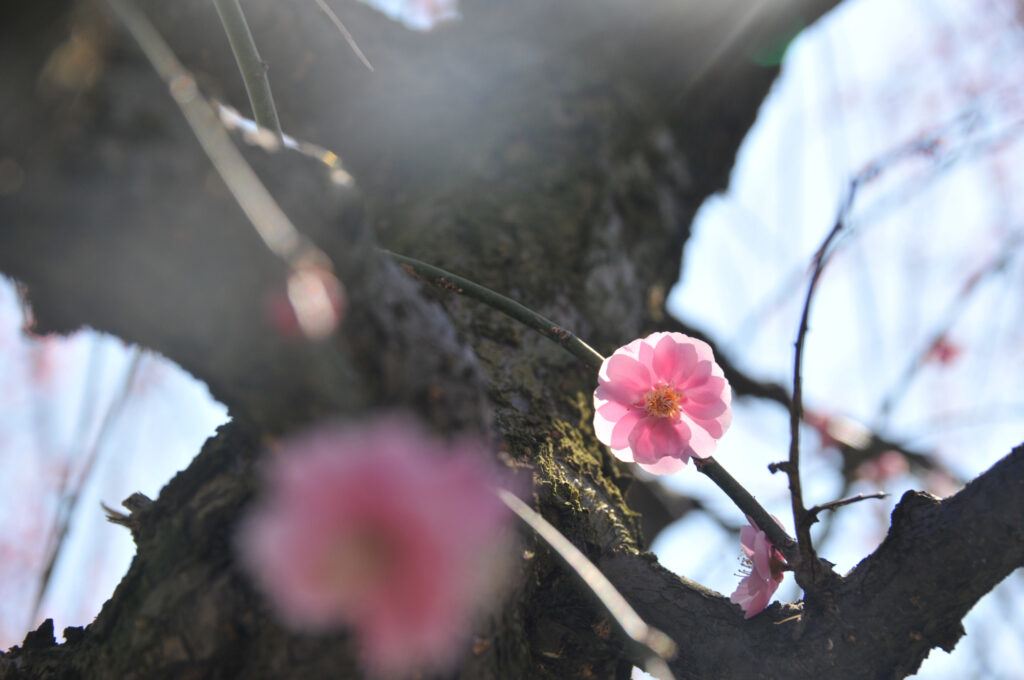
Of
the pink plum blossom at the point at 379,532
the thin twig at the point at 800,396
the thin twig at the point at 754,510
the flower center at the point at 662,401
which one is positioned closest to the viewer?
the pink plum blossom at the point at 379,532

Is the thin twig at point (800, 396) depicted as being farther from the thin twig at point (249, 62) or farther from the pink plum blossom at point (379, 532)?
the thin twig at point (249, 62)

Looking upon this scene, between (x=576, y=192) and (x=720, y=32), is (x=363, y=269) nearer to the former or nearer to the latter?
(x=576, y=192)

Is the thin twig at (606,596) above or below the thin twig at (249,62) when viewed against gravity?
below

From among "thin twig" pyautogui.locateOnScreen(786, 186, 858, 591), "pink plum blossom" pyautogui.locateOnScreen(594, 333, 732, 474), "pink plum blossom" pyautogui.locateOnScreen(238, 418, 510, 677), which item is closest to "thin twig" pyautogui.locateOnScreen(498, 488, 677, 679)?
"pink plum blossom" pyautogui.locateOnScreen(238, 418, 510, 677)

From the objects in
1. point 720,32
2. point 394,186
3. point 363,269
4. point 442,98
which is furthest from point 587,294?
point 720,32

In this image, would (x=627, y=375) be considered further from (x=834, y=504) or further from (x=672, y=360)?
(x=834, y=504)

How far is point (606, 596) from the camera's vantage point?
42 cm

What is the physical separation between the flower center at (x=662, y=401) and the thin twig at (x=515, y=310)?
0.10 meters

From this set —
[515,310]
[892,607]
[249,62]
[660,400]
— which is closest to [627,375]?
[660,400]

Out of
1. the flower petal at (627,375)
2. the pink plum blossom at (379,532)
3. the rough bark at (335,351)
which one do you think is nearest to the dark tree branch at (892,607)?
the rough bark at (335,351)

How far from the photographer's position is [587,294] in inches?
41.3

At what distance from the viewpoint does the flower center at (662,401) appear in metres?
0.72

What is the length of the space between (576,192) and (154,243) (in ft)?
2.66

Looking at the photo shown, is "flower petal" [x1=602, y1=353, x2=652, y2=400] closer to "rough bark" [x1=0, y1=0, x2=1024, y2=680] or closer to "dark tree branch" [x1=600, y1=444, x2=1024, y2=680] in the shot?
"rough bark" [x1=0, y1=0, x2=1024, y2=680]
